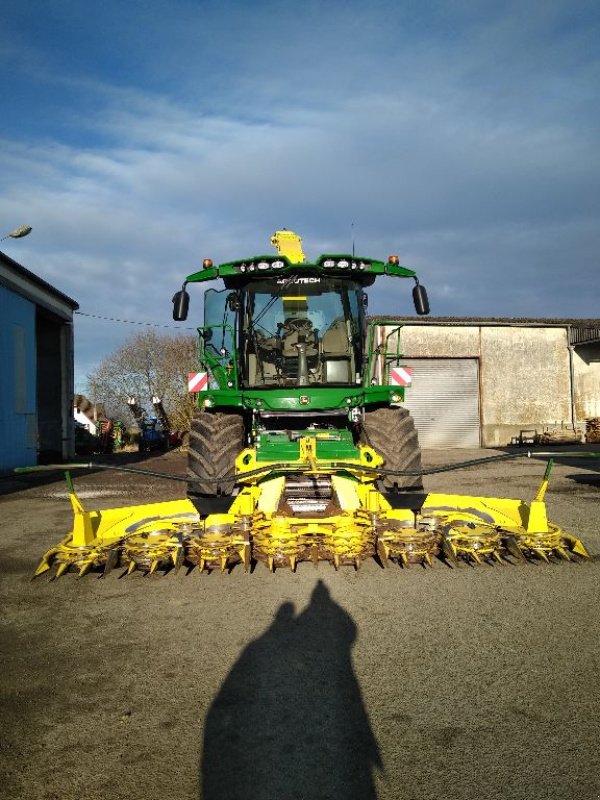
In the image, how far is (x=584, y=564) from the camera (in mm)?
5730

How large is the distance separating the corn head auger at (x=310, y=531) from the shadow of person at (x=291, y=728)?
4.09 ft

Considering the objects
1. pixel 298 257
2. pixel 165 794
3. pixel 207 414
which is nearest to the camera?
pixel 165 794

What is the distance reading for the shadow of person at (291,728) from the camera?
2482 millimetres

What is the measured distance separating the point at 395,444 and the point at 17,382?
13001 mm

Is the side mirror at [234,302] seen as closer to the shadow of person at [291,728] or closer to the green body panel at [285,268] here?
the green body panel at [285,268]

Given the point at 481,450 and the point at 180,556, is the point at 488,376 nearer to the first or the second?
the point at 481,450

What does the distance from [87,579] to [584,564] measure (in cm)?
441

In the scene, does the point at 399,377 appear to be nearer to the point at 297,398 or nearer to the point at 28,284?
the point at 297,398

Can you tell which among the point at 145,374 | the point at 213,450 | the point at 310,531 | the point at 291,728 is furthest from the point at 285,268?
the point at 145,374

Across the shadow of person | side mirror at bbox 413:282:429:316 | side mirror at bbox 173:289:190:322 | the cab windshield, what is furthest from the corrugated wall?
the shadow of person

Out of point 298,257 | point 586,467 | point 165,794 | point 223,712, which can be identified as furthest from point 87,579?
point 586,467

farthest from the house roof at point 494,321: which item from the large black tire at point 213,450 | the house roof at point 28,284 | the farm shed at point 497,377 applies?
the large black tire at point 213,450

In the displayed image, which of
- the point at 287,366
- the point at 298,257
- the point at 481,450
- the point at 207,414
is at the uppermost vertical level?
the point at 298,257

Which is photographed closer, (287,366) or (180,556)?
(180,556)
